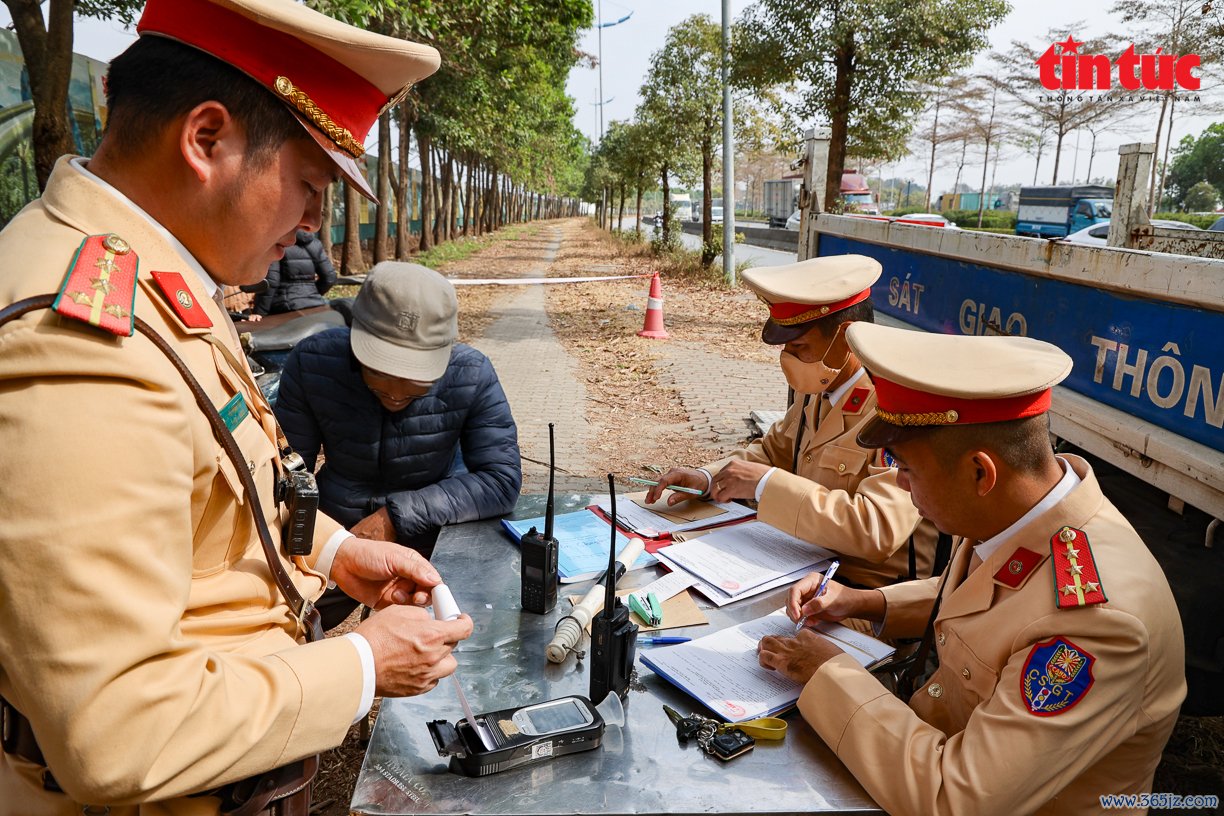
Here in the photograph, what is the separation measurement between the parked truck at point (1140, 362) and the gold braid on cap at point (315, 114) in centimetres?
210

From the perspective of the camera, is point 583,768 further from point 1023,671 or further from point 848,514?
point 848,514

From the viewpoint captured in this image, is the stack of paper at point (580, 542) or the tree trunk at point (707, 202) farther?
the tree trunk at point (707, 202)

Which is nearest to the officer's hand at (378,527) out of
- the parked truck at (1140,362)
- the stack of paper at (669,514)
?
the stack of paper at (669,514)

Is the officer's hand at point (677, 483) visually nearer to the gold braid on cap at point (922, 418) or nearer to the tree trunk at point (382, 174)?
the gold braid on cap at point (922, 418)

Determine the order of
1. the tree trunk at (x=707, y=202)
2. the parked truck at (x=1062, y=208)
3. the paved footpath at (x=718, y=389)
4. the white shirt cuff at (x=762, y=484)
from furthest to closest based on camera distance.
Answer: the parked truck at (x=1062, y=208) → the tree trunk at (x=707, y=202) → the paved footpath at (x=718, y=389) → the white shirt cuff at (x=762, y=484)

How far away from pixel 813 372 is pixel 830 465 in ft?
1.04

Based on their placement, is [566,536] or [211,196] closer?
[211,196]

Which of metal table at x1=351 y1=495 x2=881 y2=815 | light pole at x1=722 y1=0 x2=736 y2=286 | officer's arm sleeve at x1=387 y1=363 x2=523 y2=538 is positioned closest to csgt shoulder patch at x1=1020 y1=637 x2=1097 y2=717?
metal table at x1=351 y1=495 x2=881 y2=815

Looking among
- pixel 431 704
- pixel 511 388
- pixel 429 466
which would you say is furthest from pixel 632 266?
pixel 431 704

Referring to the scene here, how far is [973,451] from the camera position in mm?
1628

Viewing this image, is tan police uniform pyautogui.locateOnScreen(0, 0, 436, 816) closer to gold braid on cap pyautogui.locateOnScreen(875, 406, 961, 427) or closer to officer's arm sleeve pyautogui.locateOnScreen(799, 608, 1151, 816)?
officer's arm sleeve pyautogui.locateOnScreen(799, 608, 1151, 816)

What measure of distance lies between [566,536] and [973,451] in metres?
1.25

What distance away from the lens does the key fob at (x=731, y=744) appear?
1516mm

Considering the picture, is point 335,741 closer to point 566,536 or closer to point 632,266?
point 566,536
